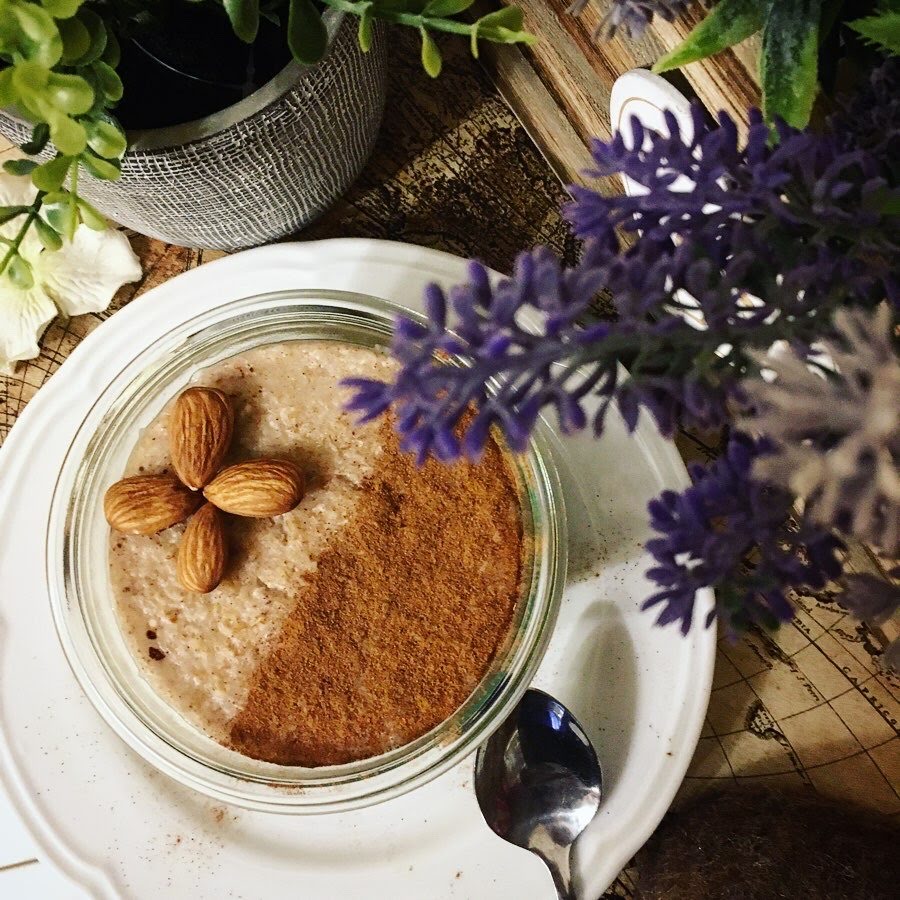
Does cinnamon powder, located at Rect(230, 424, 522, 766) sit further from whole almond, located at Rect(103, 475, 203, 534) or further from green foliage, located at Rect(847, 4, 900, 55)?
green foliage, located at Rect(847, 4, 900, 55)

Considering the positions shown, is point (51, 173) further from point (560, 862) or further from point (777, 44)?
point (560, 862)

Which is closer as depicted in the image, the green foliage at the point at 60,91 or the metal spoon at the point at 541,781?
the green foliage at the point at 60,91

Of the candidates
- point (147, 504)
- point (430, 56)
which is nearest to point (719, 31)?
point (430, 56)

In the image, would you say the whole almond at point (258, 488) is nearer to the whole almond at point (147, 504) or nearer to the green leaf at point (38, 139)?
the whole almond at point (147, 504)

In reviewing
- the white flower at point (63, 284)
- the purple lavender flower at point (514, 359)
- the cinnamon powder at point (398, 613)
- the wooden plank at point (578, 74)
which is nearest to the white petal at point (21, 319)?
the white flower at point (63, 284)

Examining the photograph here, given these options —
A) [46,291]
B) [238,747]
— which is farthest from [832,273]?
[46,291]
